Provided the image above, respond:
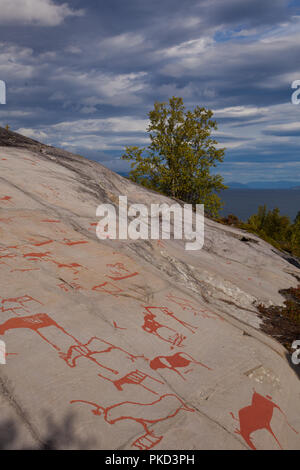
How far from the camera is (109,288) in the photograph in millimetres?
8930

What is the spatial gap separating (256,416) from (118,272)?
527 cm

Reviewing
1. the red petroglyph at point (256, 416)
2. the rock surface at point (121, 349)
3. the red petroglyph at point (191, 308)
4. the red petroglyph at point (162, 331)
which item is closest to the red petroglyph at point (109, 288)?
the rock surface at point (121, 349)

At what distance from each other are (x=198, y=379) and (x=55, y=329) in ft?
9.78

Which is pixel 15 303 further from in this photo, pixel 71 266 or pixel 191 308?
pixel 191 308

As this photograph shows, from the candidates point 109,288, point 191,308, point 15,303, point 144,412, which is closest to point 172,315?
point 191,308

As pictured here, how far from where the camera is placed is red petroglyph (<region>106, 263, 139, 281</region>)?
9.66 metres

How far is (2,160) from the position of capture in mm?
15500

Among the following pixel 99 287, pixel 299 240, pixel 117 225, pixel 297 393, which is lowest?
pixel 299 240

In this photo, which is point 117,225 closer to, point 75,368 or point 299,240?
point 75,368

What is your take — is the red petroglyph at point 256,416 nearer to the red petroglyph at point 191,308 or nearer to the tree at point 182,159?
the red petroglyph at point 191,308

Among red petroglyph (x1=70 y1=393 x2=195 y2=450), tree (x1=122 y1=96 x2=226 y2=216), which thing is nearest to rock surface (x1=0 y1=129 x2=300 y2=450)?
red petroglyph (x1=70 y1=393 x2=195 y2=450)

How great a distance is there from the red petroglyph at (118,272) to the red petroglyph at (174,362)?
10.3 feet

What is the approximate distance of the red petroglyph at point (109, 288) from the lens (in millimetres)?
8711
